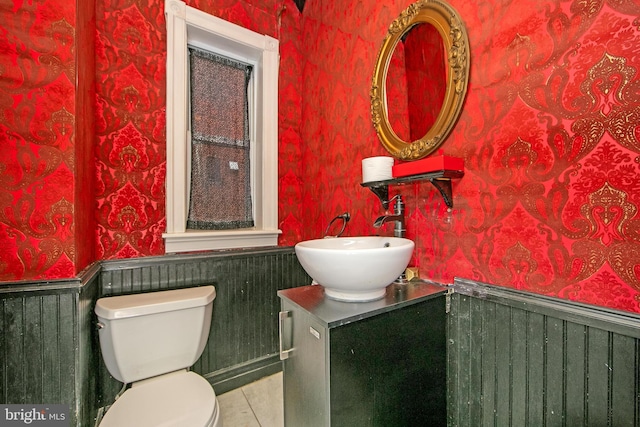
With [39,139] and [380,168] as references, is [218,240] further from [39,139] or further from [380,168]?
[380,168]

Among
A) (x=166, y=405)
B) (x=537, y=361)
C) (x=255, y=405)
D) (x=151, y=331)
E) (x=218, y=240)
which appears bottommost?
(x=255, y=405)

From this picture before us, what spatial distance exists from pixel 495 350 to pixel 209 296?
127 cm

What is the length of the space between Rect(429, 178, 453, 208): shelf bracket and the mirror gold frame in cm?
16

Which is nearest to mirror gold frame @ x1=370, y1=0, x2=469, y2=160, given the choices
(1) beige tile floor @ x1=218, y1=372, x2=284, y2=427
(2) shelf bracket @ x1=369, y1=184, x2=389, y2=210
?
(2) shelf bracket @ x1=369, y1=184, x2=389, y2=210

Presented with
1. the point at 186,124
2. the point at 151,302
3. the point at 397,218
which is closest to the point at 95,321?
the point at 151,302

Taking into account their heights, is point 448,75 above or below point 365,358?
above

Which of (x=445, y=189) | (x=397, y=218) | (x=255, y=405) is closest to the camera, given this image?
(x=445, y=189)

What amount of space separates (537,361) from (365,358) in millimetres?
515

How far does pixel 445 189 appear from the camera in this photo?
103 cm

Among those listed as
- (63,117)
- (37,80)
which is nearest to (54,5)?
(37,80)

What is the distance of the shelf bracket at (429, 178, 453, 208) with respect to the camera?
40.1 inches

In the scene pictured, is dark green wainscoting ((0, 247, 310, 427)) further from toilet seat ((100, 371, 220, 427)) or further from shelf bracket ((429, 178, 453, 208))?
shelf bracket ((429, 178, 453, 208))

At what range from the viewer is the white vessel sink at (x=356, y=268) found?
82cm

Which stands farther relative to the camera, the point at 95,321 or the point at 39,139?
the point at 95,321
